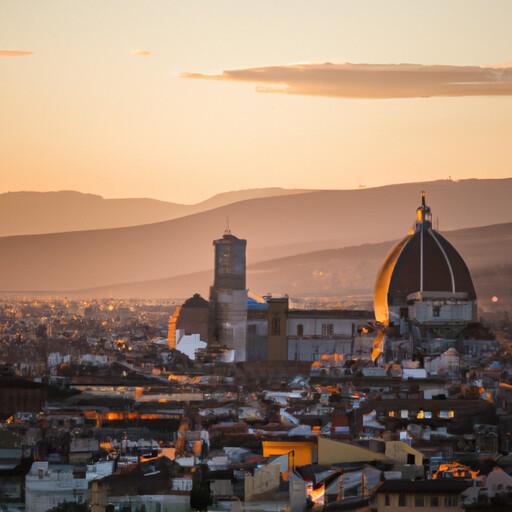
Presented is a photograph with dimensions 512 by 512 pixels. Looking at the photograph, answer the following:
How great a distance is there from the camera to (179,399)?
272ft

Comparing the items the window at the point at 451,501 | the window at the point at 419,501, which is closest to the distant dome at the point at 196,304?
the window at the point at 451,501

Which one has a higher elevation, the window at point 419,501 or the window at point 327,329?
the window at point 327,329

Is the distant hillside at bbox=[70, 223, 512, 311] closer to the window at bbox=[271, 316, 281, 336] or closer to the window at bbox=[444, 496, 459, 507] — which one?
the window at bbox=[271, 316, 281, 336]

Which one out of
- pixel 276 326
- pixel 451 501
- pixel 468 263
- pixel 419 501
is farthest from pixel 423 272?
pixel 419 501

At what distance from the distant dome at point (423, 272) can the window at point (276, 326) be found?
4.37 meters

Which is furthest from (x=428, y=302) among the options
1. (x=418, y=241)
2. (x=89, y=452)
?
(x=89, y=452)

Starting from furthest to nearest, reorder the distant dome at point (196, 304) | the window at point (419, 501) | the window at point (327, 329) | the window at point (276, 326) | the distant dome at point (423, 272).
Answer: the distant dome at point (196, 304) < the distant dome at point (423, 272) < the window at point (327, 329) < the window at point (276, 326) < the window at point (419, 501)

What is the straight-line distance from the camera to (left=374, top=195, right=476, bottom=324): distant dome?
129500 mm

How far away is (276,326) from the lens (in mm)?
127500

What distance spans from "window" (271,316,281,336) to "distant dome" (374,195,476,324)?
437 cm

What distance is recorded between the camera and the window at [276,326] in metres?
127

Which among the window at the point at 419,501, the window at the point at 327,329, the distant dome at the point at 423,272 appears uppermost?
the distant dome at the point at 423,272

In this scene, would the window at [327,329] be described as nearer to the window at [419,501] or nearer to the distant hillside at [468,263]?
the distant hillside at [468,263]

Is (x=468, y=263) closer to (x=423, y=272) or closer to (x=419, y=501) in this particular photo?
(x=423, y=272)
